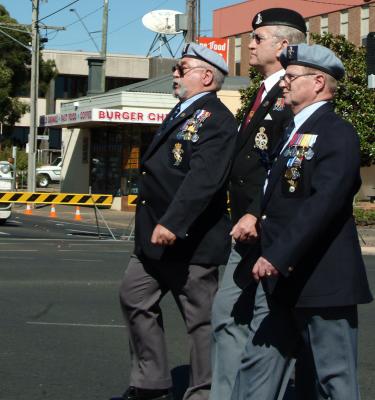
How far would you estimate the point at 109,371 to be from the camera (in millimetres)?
7125

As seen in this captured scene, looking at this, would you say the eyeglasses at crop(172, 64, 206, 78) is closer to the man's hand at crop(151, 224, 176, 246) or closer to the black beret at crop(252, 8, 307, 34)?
the black beret at crop(252, 8, 307, 34)

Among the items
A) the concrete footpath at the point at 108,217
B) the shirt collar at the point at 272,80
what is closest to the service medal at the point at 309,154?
the shirt collar at the point at 272,80

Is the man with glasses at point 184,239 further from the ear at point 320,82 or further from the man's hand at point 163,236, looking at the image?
the ear at point 320,82

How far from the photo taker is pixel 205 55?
579cm

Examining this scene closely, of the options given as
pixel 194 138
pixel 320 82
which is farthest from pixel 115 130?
pixel 320 82

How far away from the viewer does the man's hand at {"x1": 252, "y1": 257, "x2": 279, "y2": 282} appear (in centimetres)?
440

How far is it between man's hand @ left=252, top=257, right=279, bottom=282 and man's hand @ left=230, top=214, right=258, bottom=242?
0.54 meters

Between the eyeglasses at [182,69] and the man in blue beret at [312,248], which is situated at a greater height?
the eyeglasses at [182,69]

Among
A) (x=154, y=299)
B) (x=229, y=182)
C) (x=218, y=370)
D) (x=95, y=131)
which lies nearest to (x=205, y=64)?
(x=229, y=182)

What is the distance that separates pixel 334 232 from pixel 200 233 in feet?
4.36

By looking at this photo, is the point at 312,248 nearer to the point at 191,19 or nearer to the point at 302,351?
the point at 302,351

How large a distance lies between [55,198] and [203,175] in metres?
17.9

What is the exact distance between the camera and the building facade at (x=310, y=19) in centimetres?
5491

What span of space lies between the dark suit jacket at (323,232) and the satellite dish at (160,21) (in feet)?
132
